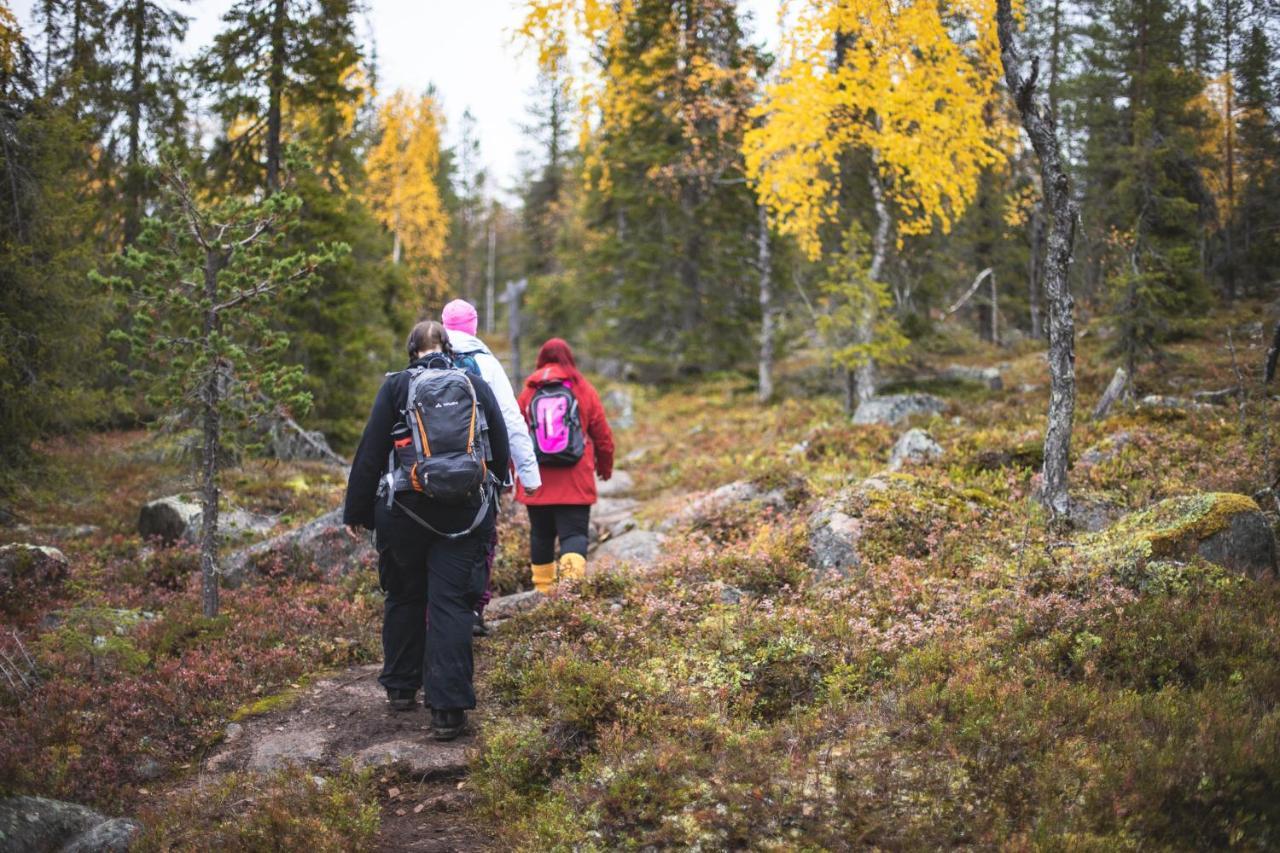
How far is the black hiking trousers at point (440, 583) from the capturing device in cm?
554

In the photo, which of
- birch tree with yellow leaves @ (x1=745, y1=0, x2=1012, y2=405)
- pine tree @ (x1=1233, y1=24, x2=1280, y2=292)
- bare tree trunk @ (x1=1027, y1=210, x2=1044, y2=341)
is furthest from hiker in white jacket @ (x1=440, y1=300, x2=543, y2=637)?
bare tree trunk @ (x1=1027, y1=210, x2=1044, y2=341)

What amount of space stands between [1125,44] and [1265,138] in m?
9.18

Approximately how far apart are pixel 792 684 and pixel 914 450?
6290mm

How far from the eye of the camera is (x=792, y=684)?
5484 mm

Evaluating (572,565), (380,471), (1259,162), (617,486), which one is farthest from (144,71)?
(1259,162)

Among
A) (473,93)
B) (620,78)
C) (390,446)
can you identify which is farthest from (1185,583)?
(473,93)

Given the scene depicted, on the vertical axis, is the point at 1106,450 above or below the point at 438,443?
below

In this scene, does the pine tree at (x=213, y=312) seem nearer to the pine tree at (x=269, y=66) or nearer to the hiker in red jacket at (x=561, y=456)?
the hiker in red jacket at (x=561, y=456)

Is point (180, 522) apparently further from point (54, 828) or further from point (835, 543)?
point (835, 543)

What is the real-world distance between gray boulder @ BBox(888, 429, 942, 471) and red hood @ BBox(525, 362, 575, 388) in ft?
14.7

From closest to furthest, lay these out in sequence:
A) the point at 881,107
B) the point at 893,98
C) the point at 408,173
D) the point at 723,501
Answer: the point at 723,501, the point at 893,98, the point at 881,107, the point at 408,173

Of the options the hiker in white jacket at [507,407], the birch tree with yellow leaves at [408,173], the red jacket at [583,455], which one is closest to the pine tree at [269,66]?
the red jacket at [583,455]

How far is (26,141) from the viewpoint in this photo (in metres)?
9.45

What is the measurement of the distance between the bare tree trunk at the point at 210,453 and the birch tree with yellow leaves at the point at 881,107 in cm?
936
